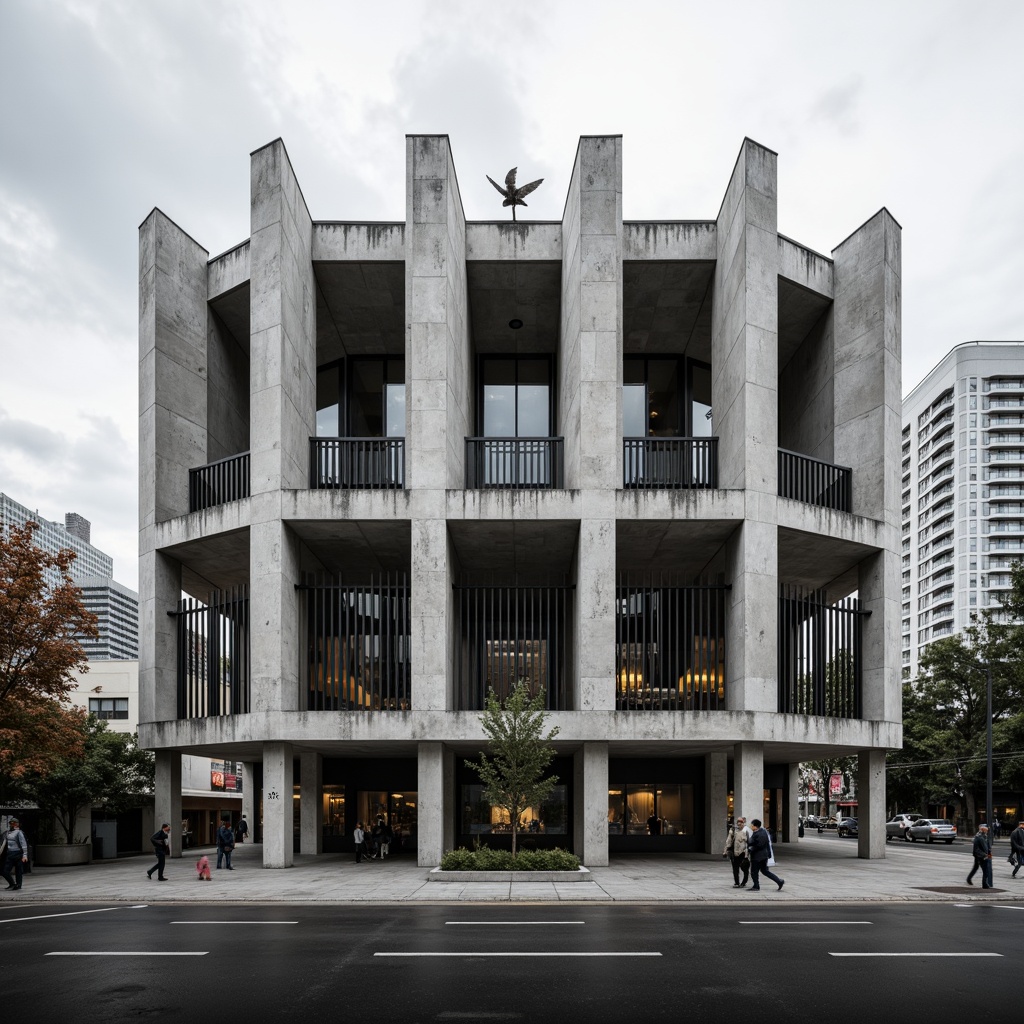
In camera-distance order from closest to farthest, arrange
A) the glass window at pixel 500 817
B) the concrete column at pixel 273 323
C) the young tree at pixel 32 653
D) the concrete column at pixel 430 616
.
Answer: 1. the young tree at pixel 32 653
2. the concrete column at pixel 430 616
3. the concrete column at pixel 273 323
4. the glass window at pixel 500 817

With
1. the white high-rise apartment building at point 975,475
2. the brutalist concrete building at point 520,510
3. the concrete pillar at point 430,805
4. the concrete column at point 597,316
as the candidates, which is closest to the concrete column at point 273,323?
the brutalist concrete building at point 520,510

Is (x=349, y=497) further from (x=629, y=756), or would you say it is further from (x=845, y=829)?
(x=845, y=829)

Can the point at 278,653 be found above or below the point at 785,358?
below

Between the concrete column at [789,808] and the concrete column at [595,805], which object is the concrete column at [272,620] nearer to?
the concrete column at [595,805]

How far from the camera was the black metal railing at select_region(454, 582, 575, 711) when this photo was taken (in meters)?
27.2

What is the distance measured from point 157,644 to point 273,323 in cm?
1112

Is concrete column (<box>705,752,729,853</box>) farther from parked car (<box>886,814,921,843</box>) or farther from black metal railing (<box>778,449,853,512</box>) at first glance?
parked car (<box>886,814,921,843</box>)

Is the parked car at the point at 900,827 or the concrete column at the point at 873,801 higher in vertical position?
the concrete column at the point at 873,801

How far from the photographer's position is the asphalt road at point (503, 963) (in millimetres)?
8953

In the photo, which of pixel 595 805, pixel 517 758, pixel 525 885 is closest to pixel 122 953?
pixel 525 885

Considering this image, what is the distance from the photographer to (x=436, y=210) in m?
25.3

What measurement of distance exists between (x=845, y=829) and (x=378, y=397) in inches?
1648

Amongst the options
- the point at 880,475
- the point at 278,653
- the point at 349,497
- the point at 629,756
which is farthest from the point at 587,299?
the point at 629,756

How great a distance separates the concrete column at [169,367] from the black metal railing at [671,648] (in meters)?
15.1
